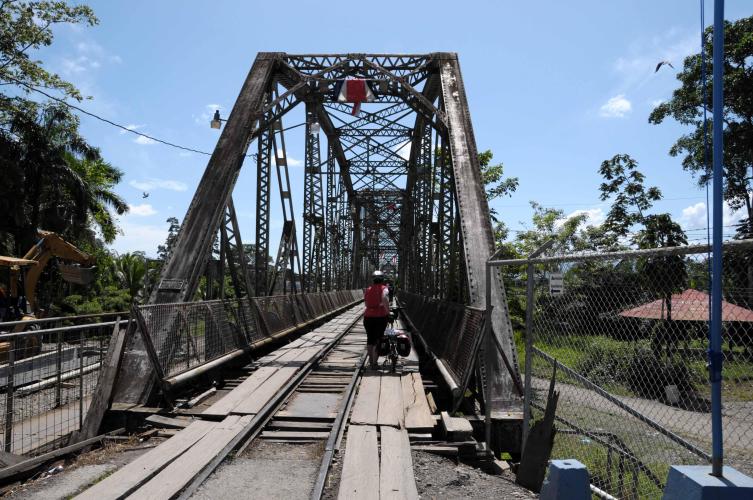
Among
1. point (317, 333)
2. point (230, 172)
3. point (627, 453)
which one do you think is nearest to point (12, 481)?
point (627, 453)

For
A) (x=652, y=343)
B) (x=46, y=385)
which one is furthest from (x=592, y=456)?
(x=46, y=385)

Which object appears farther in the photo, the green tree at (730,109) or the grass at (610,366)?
the green tree at (730,109)

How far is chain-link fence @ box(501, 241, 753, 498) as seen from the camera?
9.99 feet

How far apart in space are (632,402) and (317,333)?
14348mm

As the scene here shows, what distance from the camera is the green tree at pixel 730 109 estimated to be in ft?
77.2

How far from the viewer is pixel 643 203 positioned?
25.1 meters

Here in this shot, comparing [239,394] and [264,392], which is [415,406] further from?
[239,394]

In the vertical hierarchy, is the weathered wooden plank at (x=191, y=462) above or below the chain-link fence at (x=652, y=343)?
below

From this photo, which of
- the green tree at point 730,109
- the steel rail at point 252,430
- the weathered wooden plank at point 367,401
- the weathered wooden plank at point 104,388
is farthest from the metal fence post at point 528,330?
the green tree at point 730,109

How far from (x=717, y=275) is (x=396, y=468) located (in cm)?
324

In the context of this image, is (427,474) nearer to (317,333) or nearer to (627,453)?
(627,453)

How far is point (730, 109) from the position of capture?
25141 mm

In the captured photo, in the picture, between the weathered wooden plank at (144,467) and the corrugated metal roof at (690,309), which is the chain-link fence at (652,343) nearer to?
the corrugated metal roof at (690,309)

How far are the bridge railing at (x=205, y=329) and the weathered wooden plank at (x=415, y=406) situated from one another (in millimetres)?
3016
